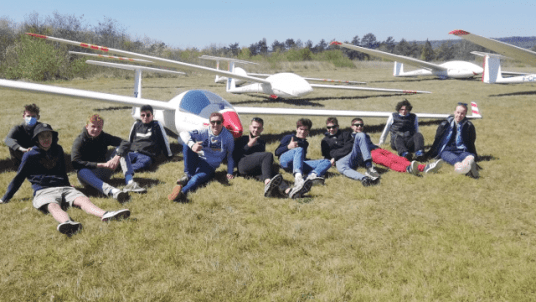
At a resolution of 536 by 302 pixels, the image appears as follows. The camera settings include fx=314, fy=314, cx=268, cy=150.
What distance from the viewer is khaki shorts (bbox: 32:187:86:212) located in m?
3.64

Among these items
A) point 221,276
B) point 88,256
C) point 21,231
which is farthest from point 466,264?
point 21,231

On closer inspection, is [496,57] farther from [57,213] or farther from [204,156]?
[57,213]

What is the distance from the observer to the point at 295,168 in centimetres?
484

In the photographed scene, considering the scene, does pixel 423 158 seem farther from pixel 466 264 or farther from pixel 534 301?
pixel 534 301

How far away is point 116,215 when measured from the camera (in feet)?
11.7

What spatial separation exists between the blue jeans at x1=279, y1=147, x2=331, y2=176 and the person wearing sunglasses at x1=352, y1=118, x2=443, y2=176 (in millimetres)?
860

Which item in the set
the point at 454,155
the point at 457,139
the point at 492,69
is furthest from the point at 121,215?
the point at 492,69

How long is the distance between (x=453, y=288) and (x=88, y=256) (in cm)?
322

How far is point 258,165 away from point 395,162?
2472 millimetres

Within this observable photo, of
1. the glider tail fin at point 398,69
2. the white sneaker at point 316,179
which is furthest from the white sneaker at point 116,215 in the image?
the glider tail fin at point 398,69

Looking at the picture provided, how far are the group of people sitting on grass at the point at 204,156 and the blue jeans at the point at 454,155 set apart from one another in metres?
0.02

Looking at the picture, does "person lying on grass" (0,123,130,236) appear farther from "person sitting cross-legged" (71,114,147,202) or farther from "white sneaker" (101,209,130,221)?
"person sitting cross-legged" (71,114,147,202)

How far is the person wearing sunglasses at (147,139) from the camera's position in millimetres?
5605

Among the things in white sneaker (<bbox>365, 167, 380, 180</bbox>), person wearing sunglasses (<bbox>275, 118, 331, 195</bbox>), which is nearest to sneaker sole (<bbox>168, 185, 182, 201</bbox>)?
person wearing sunglasses (<bbox>275, 118, 331, 195</bbox>)
